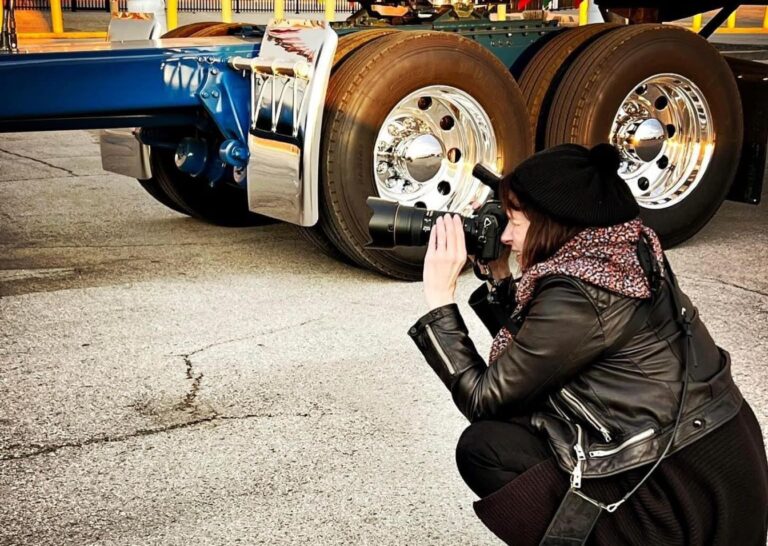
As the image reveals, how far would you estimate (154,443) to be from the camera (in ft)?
11.7

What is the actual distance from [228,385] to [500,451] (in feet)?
5.66

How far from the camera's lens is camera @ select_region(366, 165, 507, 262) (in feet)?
8.87

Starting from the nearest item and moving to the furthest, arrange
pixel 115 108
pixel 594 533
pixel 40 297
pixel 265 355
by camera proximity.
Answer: pixel 594 533 < pixel 265 355 < pixel 115 108 < pixel 40 297

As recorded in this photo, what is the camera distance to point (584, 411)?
2.43 m

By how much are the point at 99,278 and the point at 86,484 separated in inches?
85.7

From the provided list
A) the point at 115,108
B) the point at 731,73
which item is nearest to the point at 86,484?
the point at 115,108

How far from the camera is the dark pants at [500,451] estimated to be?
250cm

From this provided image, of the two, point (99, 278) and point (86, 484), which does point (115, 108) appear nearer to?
point (99, 278)

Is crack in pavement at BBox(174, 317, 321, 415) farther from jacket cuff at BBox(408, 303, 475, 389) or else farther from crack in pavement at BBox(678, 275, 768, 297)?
crack in pavement at BBox(678, 275, 768, 297)

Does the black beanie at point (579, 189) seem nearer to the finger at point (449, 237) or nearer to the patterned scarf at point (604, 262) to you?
the patterned scarf at point (604, 262)

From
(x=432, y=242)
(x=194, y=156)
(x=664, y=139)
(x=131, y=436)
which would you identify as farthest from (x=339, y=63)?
(x=432, y=242)

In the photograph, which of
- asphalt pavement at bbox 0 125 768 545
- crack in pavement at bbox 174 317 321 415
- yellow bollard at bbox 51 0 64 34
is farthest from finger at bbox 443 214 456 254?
yellow bollard at bbox 51 0 64 34

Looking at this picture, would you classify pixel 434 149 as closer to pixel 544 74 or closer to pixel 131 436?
pixel 544 74

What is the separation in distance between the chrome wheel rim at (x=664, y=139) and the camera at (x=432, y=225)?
10.2 ft
